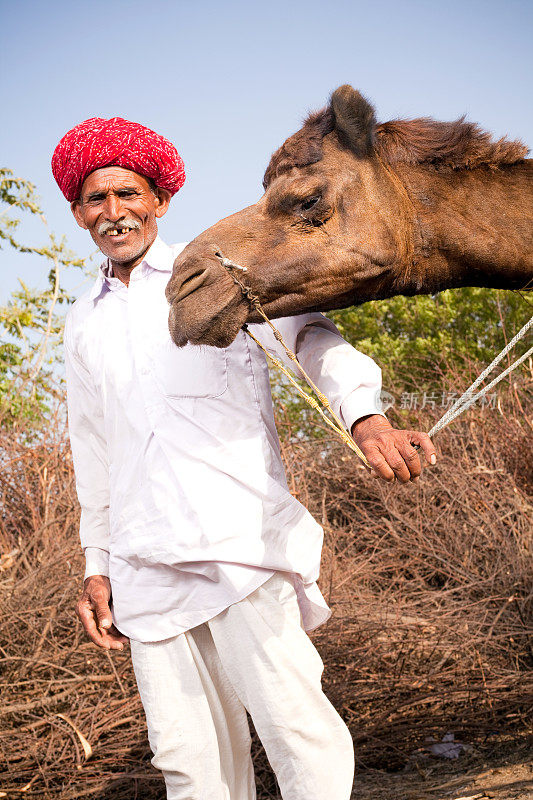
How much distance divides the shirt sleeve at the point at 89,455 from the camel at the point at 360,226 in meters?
0.59

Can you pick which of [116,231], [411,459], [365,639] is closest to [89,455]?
[116,231]

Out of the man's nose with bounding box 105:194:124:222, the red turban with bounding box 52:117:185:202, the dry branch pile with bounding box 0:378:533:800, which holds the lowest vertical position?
the dry branch pile with bounding box 0:378:533:800

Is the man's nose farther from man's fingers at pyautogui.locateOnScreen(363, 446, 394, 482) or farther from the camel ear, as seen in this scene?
man's fingers at pyautogui.locateOnScreen(363, 446, 394, 482)

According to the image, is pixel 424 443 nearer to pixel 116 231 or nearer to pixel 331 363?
pixel 331 363

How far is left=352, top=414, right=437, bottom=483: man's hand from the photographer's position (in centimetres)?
181

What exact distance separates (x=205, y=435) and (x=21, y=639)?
9.93 ft

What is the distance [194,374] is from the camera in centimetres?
230

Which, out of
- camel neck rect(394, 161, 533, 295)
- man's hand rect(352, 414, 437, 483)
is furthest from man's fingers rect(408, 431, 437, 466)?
camel neck rect(394, 161, 533, 295)

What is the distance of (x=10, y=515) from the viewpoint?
20.6 ft

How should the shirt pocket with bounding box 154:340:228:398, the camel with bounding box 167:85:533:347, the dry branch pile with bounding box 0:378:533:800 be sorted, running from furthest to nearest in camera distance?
1. the dry branch pile with bounding box 0:378:533:800
2. the shirt pocket with bounding box 154:340:228:398
3. the camel with bounding box 167:85:533:347

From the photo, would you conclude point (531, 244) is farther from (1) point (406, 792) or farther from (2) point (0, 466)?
(2) point (0, 466)

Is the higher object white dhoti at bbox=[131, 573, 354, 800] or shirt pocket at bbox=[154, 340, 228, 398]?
shirt pocket at bbox=[154, 340, 228, 398]

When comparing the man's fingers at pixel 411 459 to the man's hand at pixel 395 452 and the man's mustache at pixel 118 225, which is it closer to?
the man's hand at pixel 395 452

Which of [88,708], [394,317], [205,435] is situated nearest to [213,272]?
[205,435]
